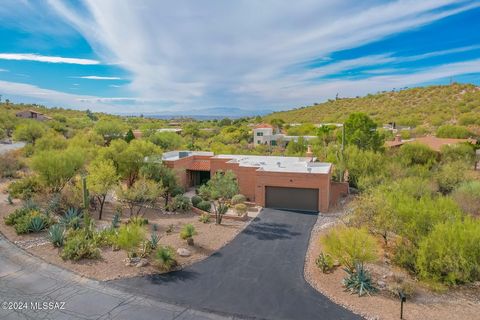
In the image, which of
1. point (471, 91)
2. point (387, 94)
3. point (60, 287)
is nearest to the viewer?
point (60, 287)

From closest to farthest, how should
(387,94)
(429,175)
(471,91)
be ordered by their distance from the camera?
(429,175)
(471,91)
(387,94)

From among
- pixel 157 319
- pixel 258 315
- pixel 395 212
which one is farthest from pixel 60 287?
pixel 395 212

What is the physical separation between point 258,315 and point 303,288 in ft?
9.40

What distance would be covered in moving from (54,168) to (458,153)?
40656mm

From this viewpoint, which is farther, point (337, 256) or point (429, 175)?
point (429, 175)

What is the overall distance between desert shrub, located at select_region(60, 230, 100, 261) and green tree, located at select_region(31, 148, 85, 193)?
9612 millimetres

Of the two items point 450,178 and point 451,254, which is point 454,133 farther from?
point 451,254

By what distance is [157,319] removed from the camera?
1130cm

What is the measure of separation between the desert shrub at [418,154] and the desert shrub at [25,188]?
35095mm

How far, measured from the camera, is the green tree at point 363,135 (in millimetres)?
36844

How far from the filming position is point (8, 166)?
3394 centimetres

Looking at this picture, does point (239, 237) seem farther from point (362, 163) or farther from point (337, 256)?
point (362, 163)

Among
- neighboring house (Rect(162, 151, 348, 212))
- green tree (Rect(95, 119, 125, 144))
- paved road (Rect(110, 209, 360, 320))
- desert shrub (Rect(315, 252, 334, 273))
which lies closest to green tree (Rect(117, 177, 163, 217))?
neighboring house (Rect(162, 151, 348, 212))

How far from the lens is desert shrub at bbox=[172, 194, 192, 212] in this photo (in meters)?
25.0
